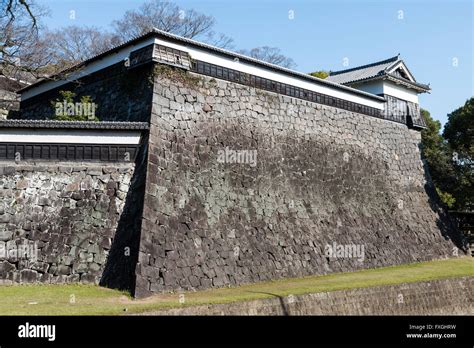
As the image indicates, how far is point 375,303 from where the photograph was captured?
12.1 meters

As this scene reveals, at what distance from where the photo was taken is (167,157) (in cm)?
1241

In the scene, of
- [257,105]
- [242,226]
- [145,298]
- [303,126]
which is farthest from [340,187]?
[145,298]

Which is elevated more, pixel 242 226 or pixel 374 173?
pixel 374 173

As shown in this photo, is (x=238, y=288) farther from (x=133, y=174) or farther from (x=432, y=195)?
(x=432, y=195)

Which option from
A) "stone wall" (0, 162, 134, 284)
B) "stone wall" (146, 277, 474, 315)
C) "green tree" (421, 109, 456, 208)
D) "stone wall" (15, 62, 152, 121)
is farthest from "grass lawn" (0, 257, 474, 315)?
"green tree" (421, 109, 456, 208)

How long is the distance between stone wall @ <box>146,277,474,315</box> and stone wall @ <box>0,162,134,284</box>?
143 inches

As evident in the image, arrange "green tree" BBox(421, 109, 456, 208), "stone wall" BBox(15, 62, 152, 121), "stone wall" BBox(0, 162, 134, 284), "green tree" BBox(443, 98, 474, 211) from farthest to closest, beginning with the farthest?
"green tree" BBox(421, 109, 456, 208), "green tree" BBox(443, 98, 474, 211), "stone wall" BBox(15, 62, 152, 121), "stone wall" BBox(0, 162, 134, 284)

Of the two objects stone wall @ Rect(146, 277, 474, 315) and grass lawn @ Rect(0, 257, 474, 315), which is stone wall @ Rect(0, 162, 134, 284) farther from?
stone wall @ Rect(146, 277, 474, 315)

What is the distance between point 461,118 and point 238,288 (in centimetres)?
1917

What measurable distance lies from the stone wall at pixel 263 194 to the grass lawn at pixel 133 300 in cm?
52

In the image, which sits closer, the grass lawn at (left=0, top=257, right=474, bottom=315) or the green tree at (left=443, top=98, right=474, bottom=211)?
the grass lawn at (left=0, top=257, right=474, bottom=315)

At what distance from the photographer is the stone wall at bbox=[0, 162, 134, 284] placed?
1091cm

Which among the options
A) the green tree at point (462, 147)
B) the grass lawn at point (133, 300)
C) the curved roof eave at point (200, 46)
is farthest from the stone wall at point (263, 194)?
A: the green tree at point (462, 147)

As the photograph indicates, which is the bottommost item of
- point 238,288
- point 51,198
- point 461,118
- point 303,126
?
point 238,288
